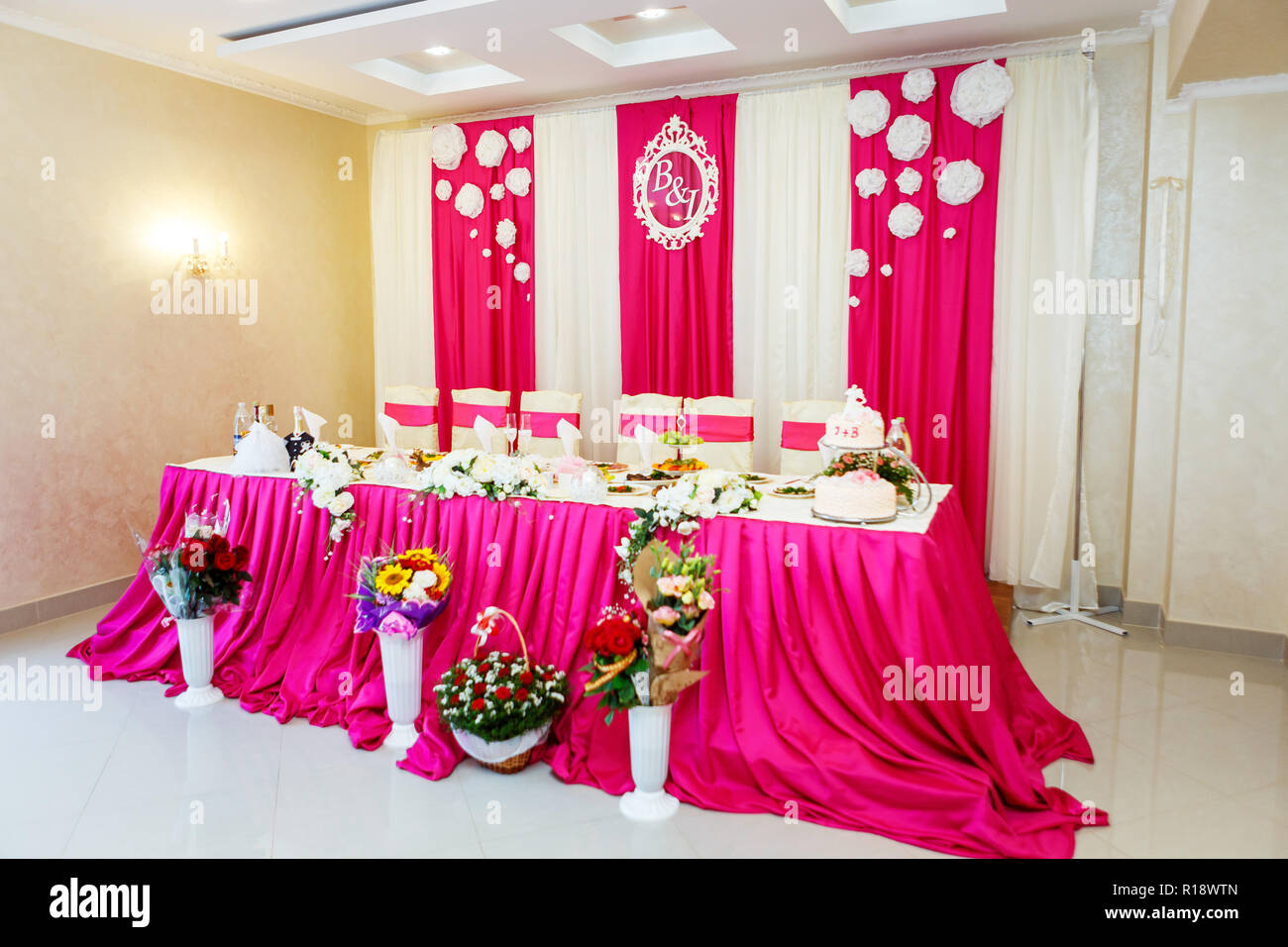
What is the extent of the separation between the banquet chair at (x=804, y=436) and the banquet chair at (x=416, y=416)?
2025 millimetres

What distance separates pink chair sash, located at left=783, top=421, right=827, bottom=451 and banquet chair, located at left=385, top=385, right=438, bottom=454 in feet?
6.64

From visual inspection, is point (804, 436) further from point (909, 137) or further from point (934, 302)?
point (909, 137)

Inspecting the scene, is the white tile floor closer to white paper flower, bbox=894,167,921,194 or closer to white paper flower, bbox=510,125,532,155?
white paper flower, bbox=894,167,921,194

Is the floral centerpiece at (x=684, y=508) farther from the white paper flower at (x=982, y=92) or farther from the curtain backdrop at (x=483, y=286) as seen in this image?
the curtain backdrop at (x=483, y=286)

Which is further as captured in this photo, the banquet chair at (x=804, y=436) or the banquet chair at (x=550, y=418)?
the banquet chair at (x=550, y=418)

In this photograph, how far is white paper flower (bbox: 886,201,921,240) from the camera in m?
4.95

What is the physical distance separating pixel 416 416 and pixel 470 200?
1745 mm

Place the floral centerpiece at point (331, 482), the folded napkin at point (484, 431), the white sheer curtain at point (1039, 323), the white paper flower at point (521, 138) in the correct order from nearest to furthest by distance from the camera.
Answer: the floral centerpiece at point (331, 482) < the folded napkin at point (484, 431) < the white sheer curtain at point (1039, 323) < the white paper flower at point (521, 138)

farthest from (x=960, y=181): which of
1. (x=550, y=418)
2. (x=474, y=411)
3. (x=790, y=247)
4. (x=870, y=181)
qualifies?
(x=474, y=411)

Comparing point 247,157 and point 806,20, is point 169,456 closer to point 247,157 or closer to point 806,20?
point 247,157

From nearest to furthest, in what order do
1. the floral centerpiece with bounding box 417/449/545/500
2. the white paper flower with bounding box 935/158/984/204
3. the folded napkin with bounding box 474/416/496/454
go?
the floral centerpiece with bounding box 417/449/545/500, the folded napkin with bounding box 474/416/496/454, the white paper flower with bounding box 935/158/984/204

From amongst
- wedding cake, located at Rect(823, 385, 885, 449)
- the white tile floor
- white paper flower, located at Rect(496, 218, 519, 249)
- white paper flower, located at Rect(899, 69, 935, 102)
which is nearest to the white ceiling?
white paper flower, located at Rect(899, 69, 935, 102)

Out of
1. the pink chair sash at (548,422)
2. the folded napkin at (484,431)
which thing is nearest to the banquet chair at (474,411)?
the pink chair sash at (548,422)

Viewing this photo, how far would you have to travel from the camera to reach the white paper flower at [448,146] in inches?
243
